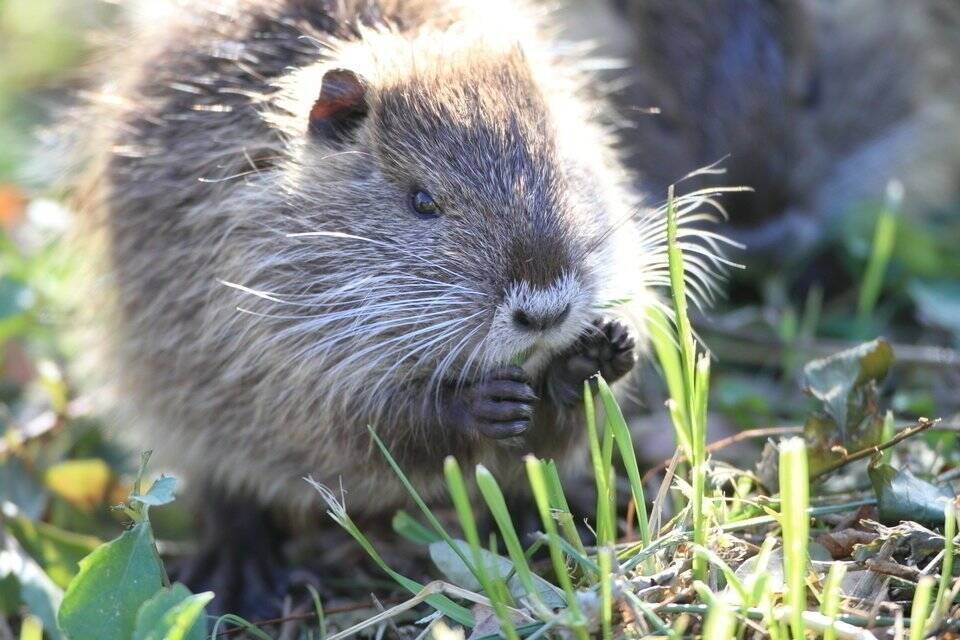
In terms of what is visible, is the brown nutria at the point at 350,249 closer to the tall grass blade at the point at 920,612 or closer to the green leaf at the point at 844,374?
the green leaf at the point at 844,374

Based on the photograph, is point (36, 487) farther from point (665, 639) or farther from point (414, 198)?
point (665, 639)

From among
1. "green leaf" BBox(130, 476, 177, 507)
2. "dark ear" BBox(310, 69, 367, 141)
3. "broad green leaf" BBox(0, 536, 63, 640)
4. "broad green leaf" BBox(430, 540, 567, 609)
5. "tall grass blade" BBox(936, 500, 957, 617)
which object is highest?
"dark ear" BBox(310, 69, 367, 141)

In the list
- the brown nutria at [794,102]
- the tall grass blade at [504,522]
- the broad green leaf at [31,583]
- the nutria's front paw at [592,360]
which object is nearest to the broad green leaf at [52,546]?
the broad green leaf at [31,583]

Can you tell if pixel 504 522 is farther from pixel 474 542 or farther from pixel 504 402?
pixel 504 402

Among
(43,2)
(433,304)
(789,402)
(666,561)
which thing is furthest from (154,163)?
(43,2)

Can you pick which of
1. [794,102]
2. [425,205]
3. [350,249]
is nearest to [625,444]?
[425,205]

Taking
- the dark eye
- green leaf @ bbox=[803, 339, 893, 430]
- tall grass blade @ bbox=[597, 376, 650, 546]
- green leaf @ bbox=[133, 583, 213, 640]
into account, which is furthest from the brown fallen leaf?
green leaf @ bbox=[133, 583, 213, 640]

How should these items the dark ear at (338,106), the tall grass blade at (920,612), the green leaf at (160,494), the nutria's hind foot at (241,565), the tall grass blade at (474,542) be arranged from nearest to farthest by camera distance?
1. the tall grass blade at (920,612)
2. the tall grass blade at (474,542)
3. the green leaf at (160,494)
4. the dark ear at (338,106)
5. the nutria's hind foot at (241,565)

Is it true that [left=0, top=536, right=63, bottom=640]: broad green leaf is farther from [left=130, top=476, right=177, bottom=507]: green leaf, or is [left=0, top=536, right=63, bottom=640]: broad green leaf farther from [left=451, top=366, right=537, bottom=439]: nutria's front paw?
[left=451, top=366, right=537, bottom=439]: nutria's front paw
